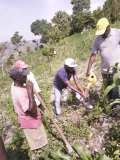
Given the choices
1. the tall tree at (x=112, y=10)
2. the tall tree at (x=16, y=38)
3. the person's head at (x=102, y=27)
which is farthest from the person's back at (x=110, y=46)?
the tall tree at (x=16, y=38)

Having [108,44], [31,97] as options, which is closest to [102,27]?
[108,44]

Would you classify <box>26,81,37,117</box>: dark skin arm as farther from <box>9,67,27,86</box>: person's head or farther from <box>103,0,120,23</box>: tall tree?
<box>103,0,120,23</box>: tall tree

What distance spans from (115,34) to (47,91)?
3548 millimetres

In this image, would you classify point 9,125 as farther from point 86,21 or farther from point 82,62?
point 86,21

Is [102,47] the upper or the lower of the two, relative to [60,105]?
upper

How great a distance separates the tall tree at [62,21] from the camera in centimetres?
3603

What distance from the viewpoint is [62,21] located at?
39.3 meters

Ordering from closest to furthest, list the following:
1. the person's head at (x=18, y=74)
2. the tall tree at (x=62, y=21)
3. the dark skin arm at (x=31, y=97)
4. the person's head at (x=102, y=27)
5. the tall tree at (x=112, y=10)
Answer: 1. the person's head at (x=18, y=74)
2. the dark skin arm at (x=31, y=97)
3. the person's head at (x=102, y=27)
4. the tall tree at (x=112, y=10)
5. the tall tree at (x=62, y=21)

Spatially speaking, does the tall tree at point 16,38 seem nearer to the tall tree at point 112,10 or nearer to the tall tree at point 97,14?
the tall tree at point 97,14

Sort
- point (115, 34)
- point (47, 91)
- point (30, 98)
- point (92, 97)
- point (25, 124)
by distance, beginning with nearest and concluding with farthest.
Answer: point (30, 98), point (25, 124), point (115, 34), point (92, 97), point (47, 91)

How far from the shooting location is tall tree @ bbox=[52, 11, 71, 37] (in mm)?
Answer: 36031

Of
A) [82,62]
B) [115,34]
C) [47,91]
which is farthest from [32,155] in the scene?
[82,62]

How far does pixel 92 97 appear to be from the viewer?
914 cm

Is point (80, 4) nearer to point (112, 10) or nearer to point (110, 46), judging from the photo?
point (112, 10)
